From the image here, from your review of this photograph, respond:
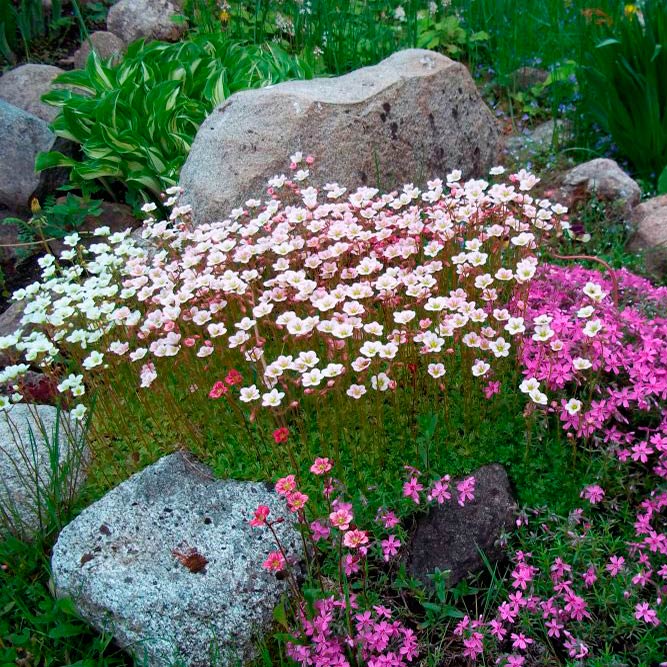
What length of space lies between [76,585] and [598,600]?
202cm

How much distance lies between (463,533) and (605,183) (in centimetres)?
318

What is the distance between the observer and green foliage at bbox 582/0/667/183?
511cm

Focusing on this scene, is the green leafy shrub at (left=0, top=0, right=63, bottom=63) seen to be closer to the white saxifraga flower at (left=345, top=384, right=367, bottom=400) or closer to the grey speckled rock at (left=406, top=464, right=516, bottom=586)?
the white saxifraga flower at (left=345, top=384, right=367, bottom=400)

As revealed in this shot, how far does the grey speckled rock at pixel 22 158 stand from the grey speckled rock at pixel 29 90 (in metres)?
0.79

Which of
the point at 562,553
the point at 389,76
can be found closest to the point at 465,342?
the point at 562,553

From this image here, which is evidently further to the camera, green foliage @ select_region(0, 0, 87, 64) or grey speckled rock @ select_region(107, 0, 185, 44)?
grey speckled rock @ select_region(107, 0, 185, 44)

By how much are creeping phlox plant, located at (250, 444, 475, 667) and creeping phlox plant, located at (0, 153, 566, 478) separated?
0.33 m

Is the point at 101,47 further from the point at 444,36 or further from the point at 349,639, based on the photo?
the point at 349,639

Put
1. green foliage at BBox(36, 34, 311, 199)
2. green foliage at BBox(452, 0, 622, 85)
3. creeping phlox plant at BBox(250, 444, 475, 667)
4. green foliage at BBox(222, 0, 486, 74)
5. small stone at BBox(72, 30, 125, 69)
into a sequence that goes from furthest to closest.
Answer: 1. small stone at BBox(72, 30, 125, 69)
2. green foliage at BBox(222, 0, 486, 74)
3. green foliage at BBox(452, 0, 622, 85)
4. green foliage at BBox(36, 34, 311, 199)
5. creeping phlox plant at BBox(250, 444, 475, 667)

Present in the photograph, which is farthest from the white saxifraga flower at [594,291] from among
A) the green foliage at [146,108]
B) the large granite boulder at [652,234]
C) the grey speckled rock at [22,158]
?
the grey speckled rock at [22,158]

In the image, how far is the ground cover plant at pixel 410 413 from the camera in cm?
261

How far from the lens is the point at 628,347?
3.02 metres

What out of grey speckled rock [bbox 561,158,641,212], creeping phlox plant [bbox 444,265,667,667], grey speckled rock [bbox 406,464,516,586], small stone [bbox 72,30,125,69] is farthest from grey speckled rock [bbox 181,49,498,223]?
small stone [bbox 72,30,125,69]

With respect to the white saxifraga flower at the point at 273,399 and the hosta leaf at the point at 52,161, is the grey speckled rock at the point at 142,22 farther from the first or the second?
the white saxifraga flower at the point at 273,399
